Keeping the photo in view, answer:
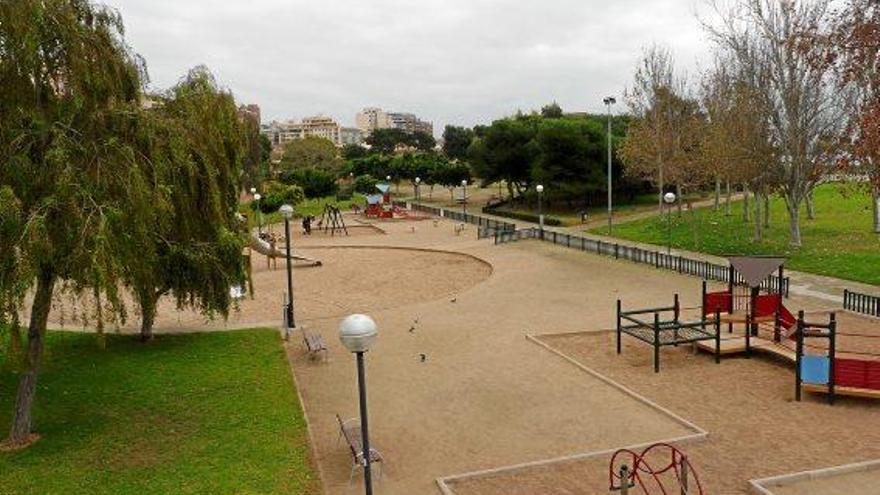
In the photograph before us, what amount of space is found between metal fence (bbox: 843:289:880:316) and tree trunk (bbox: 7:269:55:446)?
70.9 feet

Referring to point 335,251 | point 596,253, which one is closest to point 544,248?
point 596,253

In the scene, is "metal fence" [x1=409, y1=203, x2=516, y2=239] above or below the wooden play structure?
above

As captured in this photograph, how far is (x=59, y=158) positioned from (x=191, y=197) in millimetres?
3682

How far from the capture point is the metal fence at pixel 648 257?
2516 cm

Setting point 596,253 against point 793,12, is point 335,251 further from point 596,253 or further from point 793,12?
point 793,12

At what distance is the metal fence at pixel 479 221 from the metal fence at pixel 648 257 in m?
1.46

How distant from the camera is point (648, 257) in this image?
32.5 metres

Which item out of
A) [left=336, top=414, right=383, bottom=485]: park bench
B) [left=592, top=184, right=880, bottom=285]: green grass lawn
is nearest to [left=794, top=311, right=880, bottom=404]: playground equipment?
[left=336, top=414, right=383, bottom=485]: park bench

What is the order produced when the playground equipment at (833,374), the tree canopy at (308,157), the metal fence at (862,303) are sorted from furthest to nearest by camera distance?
1. the tree canopy at (308,157)
2. the metal fence at (862,303)
3. the playground equipment at (833,374)

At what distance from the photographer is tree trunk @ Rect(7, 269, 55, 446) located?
11.7 metres

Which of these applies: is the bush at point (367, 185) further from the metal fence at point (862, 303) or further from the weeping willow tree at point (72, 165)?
the weeping willow tree at point (72, 165)

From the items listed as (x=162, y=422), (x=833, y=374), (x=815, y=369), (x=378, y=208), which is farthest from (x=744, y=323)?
(x=378, y=208)

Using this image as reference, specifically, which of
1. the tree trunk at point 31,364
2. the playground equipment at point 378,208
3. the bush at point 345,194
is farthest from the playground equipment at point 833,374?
the bush at point 345,194

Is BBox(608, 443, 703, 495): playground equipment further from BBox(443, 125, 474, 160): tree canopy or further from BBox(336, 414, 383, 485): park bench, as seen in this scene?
BBox(443, 125, 474, 160): tree canopy
